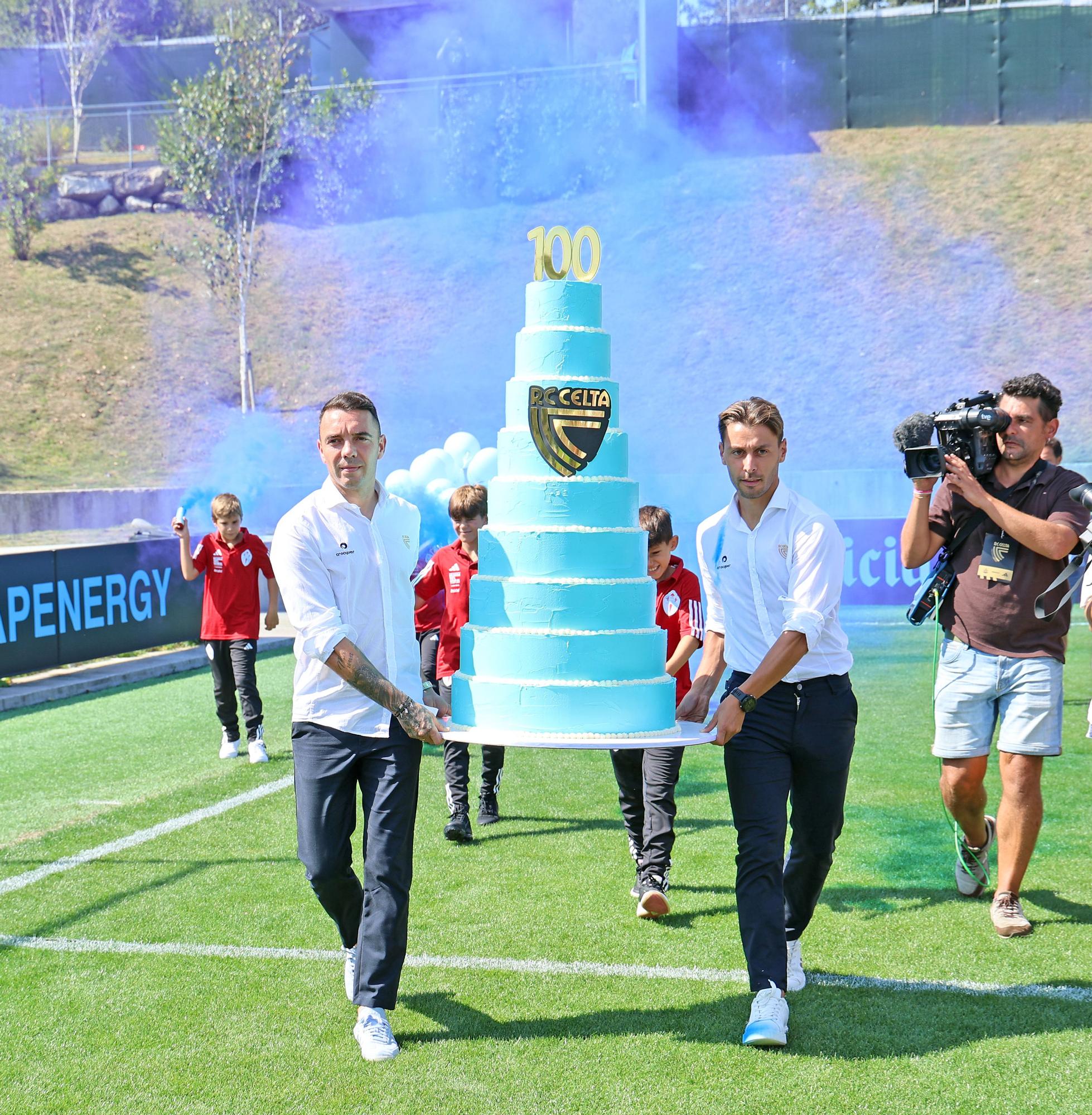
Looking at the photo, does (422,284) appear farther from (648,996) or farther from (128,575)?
(648,996)

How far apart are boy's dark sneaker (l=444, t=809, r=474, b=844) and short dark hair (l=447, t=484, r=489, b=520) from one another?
166 cm

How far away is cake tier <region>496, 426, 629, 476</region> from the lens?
4484 mm

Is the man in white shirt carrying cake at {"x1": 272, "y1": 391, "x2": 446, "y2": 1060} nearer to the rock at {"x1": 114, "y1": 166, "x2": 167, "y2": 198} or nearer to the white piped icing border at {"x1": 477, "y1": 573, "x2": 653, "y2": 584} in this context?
the white piped icing border at {"x1": 477, "y1": 573, "x2": 653, "y2": 584}

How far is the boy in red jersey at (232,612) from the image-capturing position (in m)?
9.03

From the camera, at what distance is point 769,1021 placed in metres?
4.11

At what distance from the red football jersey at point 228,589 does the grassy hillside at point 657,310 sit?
90.9 ft

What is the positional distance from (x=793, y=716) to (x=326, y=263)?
4652 cm

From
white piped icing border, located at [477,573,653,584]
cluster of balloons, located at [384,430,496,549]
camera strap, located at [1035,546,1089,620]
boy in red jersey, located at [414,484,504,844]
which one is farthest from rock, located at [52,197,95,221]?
camera strap, located at [1035,546,1089,620]

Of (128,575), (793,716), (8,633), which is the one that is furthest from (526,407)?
(128,575)

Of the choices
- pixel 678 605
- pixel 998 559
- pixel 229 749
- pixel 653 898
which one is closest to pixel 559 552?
pixel 678 605

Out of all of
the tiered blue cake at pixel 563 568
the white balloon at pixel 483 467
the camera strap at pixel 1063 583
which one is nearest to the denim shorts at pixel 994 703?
the camera strap at pixel 1063 583

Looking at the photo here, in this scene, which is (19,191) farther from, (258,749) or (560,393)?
(560,393)

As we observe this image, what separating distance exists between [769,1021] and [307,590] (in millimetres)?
2077

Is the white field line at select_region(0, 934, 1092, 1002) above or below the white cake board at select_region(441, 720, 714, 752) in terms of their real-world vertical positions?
below
